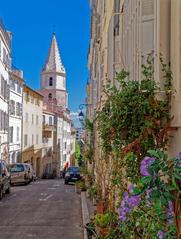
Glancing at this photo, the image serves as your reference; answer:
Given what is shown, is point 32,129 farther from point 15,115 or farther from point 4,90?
point 4,90

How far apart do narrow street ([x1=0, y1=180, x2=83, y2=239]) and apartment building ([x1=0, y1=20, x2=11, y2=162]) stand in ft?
59.4

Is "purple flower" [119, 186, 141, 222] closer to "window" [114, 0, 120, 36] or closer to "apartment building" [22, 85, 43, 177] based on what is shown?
"window" [114, 0, 120, 36]

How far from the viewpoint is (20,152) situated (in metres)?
46.8

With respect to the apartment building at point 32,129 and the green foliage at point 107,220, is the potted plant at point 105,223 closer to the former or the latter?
the green foliage at point 107,220

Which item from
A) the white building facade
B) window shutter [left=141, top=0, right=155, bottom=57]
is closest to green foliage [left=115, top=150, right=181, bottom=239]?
window shutter [left=141, top=0, right=155, bottom=57]

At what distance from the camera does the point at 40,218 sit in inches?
531

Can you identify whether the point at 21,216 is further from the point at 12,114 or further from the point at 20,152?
the point at 20,152

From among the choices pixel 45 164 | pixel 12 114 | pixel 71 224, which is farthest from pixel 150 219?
pixel 45 164

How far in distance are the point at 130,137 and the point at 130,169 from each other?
1.25 ft

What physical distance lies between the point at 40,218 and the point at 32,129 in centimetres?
4065

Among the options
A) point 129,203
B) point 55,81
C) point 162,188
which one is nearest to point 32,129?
point 55,81

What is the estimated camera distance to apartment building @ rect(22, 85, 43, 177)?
164 ft

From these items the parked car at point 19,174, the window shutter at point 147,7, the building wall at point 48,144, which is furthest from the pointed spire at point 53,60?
the window shutter at point 147,7

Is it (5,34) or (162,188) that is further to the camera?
(5,34)
